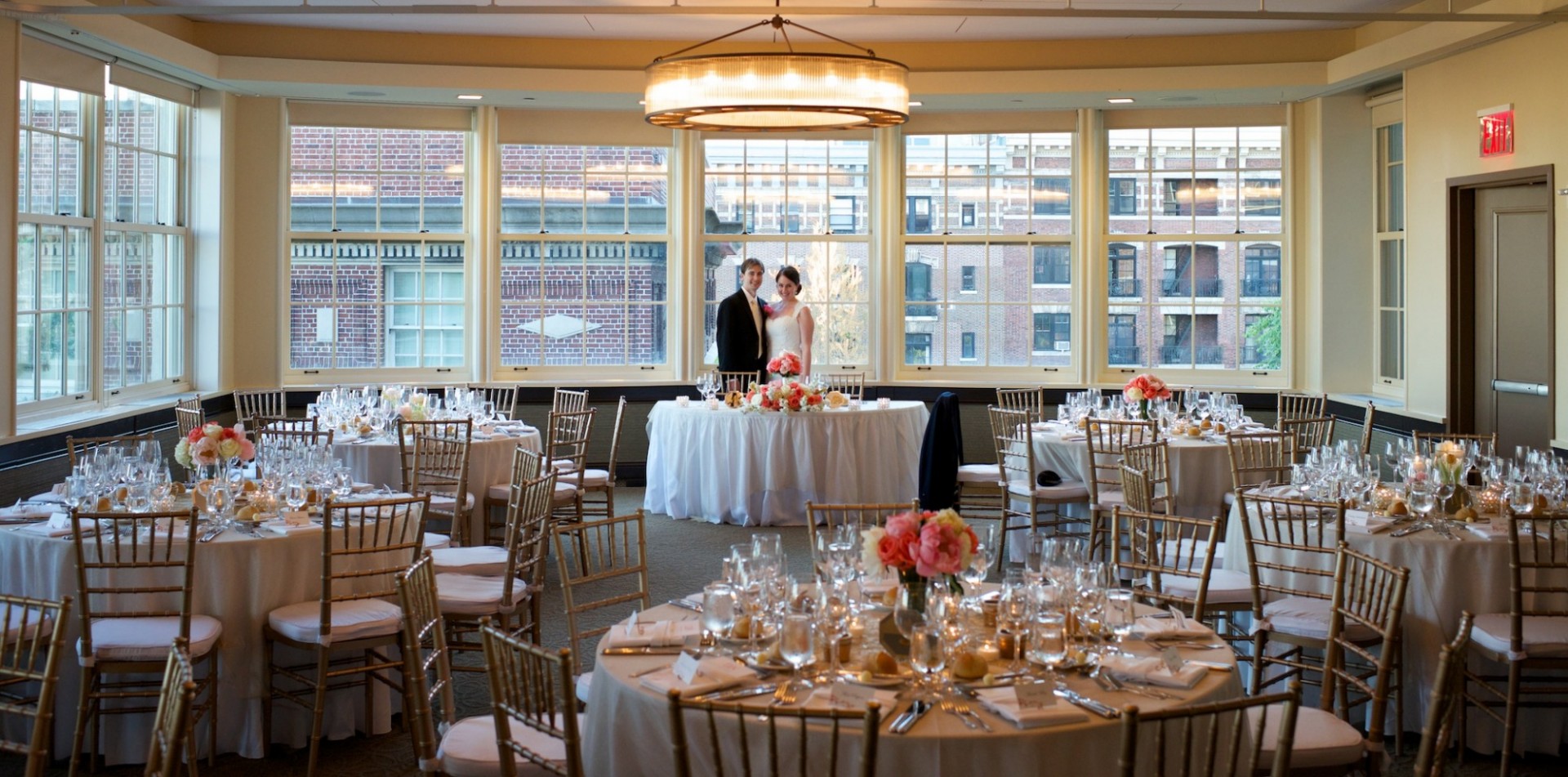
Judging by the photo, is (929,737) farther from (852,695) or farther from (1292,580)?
(1292,580)

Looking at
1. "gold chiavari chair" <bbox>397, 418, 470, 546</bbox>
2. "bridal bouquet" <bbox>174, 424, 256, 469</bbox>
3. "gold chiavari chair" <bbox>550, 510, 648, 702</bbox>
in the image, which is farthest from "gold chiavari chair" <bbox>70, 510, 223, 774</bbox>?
"gold chiavari chair" <bbox>397, 418, 470, 546</bbox>

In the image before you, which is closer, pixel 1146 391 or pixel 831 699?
pixel 831 699

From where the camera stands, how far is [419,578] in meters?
4.01

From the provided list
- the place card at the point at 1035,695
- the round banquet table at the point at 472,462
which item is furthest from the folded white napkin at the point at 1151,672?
the round banquet table at the point at 472,462

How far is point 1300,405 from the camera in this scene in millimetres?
10289

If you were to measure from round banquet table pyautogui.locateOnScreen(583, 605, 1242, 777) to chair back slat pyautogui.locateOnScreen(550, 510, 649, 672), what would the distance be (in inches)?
34.0

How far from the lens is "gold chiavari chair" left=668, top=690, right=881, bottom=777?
266 centimetres

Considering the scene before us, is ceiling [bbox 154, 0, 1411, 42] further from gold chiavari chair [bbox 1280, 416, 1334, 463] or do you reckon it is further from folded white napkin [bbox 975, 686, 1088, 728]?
folded white napkin [bbox 975, 686, 1088, 728]

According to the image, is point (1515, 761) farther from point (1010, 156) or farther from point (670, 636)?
point (1010, 156)

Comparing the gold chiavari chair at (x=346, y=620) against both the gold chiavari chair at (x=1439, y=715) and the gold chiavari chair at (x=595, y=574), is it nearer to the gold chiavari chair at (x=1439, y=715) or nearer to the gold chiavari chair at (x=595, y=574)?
the gold chiavari chair at (x=595, y=574)

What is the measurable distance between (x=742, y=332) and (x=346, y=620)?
6.41m

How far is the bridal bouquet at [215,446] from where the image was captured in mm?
5863

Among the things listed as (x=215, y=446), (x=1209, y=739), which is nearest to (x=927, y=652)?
(x=1209, y=739)

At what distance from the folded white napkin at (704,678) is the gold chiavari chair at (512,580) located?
1.87 meters
